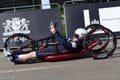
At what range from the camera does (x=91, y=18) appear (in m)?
14.7

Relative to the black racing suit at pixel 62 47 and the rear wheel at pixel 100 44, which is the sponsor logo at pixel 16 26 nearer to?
the black racing suit at pixel 62 47

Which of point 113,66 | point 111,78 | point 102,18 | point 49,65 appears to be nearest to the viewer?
point 111,78

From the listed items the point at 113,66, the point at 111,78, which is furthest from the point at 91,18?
the point at 111,78

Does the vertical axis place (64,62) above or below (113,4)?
below

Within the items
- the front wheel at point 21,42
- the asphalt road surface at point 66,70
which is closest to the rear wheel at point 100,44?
the asphalt road surface at point 66,70

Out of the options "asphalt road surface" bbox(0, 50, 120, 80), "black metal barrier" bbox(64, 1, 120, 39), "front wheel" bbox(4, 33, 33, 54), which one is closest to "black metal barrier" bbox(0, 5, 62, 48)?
"black metal barrier" bbox(64, 1, 120, 39)

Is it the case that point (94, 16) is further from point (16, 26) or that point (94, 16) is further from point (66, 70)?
point (66, 70)

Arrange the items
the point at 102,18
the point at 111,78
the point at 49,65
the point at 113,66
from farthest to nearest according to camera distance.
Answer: the point at 102,18 → the point at 49,65 → the point at 113,66 → the point at 111,78

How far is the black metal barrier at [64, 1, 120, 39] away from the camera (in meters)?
14.6

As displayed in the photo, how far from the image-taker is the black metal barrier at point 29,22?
14.7 metres

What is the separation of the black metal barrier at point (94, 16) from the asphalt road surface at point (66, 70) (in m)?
2.94

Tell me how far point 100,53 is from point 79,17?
3472mm

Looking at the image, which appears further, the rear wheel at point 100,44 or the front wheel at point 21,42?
the front wheel at point 21,42

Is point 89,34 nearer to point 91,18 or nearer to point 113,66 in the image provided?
point 113,66
